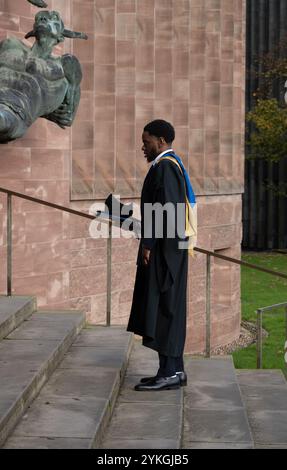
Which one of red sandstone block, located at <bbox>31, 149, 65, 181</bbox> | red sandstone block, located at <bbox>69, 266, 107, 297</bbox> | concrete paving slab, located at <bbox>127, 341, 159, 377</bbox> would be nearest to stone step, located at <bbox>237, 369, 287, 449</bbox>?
concrete paving slab, located at <bbox>127, 341, 159, 377</bbox>

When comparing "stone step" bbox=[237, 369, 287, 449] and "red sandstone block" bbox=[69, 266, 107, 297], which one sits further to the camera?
"red sandstone block" bbox=[69, 266, 107, 297]

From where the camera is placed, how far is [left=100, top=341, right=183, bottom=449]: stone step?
229 inches

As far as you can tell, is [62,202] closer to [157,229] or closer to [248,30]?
[157,229]

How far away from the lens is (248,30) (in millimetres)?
33000

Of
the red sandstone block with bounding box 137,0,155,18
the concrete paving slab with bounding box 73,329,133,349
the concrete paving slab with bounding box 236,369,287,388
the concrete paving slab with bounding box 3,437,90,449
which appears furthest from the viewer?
the red sandstone block with bounding box 137,0,155,18

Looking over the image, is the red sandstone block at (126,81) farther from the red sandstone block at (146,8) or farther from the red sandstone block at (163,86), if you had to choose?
the red sandstone block at (146,8)

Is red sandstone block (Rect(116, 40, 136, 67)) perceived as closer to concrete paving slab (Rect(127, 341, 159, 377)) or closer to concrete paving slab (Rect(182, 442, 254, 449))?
concrete paving slab (Rect(127, 341, 159, 377))

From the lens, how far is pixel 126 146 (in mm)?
14852

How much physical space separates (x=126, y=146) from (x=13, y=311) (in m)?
Answer: 7.03

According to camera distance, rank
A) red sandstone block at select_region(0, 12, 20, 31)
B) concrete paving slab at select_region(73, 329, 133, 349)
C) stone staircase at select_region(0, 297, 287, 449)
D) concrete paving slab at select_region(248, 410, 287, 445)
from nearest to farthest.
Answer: stone staircase at select_region(0, 297, 287, 449) < concrete paving slab at select_region(248, 410, 287, 445) < concrete paving slab at select_region(73, 329, 133, 349) < red sandstone block at select_region(0, 12, 20, 31)

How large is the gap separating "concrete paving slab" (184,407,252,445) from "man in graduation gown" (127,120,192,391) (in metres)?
0.52
